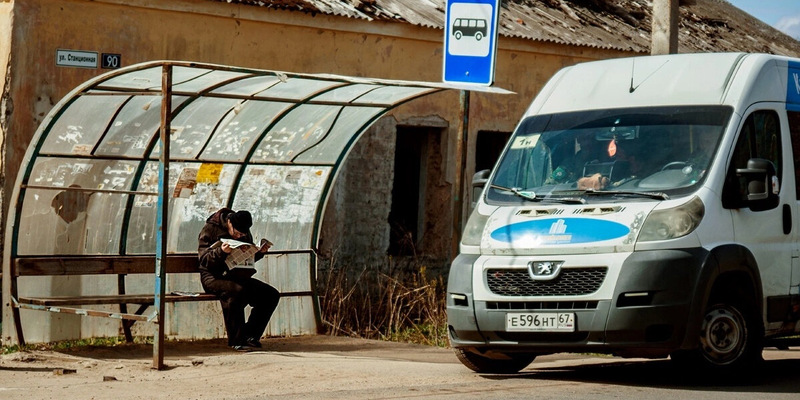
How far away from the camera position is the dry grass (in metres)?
14.6

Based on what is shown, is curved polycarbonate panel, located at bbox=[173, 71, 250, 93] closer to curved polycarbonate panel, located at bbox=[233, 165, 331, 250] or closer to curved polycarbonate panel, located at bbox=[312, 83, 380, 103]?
curved polycarbonate panel, located at bbox=[312, 83, 380, 103]

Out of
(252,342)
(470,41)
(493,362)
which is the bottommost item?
(252,342)

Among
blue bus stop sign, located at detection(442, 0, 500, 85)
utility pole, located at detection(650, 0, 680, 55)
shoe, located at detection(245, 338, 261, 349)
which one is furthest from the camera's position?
utility pole, located at detection(650, 0, 680, 55)

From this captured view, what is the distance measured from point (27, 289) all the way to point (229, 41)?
4145 millimetres

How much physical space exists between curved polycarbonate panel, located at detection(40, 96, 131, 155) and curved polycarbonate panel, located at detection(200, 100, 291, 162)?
117cm

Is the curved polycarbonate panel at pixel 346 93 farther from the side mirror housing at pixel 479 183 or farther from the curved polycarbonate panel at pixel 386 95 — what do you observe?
the side mirror housing at pixel 479 183

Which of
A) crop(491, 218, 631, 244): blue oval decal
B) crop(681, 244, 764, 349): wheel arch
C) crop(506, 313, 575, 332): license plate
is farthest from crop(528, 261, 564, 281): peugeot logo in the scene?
crop(681, 244, 764, 349): wheel arch

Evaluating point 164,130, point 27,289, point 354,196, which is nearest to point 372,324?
point 354,196

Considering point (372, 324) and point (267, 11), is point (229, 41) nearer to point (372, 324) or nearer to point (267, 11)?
point (267, 11)

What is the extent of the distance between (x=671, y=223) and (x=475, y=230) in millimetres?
1491

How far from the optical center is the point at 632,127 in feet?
32.4

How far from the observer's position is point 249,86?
39.0ft

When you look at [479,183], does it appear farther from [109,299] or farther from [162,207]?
[109,299]

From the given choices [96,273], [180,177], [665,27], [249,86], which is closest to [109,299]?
[96,273]
